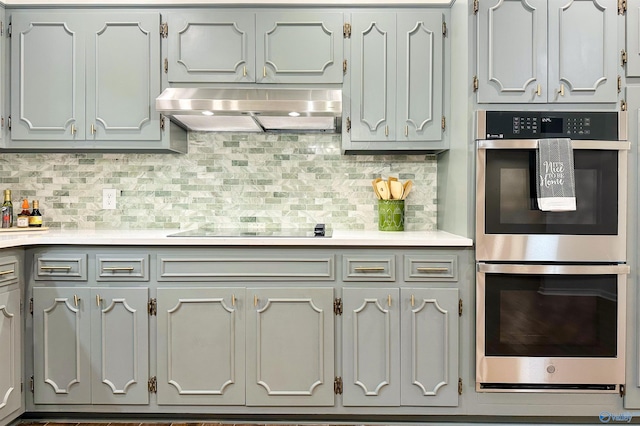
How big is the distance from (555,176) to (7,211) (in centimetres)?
297

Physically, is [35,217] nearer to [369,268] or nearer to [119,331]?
[119,331]

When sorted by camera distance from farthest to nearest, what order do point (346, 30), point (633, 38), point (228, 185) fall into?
point (228, 185) < point (346, 30) < point (633, 38)

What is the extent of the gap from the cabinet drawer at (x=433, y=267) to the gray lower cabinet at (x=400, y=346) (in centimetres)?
6

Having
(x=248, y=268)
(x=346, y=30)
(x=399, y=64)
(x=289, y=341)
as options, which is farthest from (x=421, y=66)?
(x=289, y=341)

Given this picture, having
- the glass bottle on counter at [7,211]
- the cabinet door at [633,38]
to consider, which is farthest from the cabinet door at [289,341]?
the cabinet door at [633,38]

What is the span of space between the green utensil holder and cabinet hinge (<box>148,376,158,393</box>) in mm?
1485

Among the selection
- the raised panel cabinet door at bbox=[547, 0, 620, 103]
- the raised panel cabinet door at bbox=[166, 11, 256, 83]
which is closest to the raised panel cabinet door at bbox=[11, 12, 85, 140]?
the raised panel cabinet door at bbox=[166, 11, 256, 83]

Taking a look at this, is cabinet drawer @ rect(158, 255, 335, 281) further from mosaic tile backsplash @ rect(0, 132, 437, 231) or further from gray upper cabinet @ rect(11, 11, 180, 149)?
gray upper cabinet @ rect(11, 11, 180, 149)

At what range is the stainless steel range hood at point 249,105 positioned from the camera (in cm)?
235

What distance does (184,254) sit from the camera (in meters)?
2.29

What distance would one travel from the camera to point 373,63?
260cm

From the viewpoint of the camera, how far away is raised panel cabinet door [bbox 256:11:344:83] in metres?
2.59

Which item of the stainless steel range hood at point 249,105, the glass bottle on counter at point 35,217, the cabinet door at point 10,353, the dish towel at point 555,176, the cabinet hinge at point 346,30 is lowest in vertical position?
the cabinet door at point 10,353

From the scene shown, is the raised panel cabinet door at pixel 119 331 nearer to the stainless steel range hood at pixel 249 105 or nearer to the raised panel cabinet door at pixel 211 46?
the stainless steel range hood at pixel 249 105
